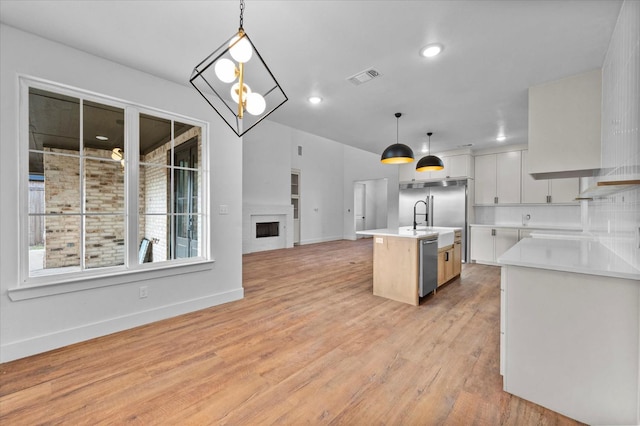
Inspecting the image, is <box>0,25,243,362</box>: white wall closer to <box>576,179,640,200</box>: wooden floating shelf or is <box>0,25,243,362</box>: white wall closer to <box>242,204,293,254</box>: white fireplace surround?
<box>576,179,640,200</box>: wooden floating shelf

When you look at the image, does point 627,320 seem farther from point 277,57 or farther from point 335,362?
point 277,57

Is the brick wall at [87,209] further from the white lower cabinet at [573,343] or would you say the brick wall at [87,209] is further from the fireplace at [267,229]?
the fireplace at [267,229]

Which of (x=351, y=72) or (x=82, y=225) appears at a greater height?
(x=351, y=72)

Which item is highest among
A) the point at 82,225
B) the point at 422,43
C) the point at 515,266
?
the point at 422,43

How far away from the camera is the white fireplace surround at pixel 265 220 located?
729 centimetres

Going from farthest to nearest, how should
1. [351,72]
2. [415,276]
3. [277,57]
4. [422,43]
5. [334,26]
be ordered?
[415,276], [351,72], [277,57], [422,43], [334,26]

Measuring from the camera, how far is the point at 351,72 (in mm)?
2770

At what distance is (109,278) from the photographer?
2592 millimetres

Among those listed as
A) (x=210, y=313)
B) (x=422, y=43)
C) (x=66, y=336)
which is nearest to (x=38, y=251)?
(x=66, y=336)

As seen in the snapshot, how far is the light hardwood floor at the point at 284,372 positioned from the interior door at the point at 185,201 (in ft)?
2.60

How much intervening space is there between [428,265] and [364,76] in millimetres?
2440

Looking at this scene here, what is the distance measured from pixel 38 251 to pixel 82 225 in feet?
1.17

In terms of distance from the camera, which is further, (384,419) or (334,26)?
(334,26)

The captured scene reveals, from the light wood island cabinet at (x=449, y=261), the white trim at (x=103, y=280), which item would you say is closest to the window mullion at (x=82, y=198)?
the white trim at (x=103, y=280)
